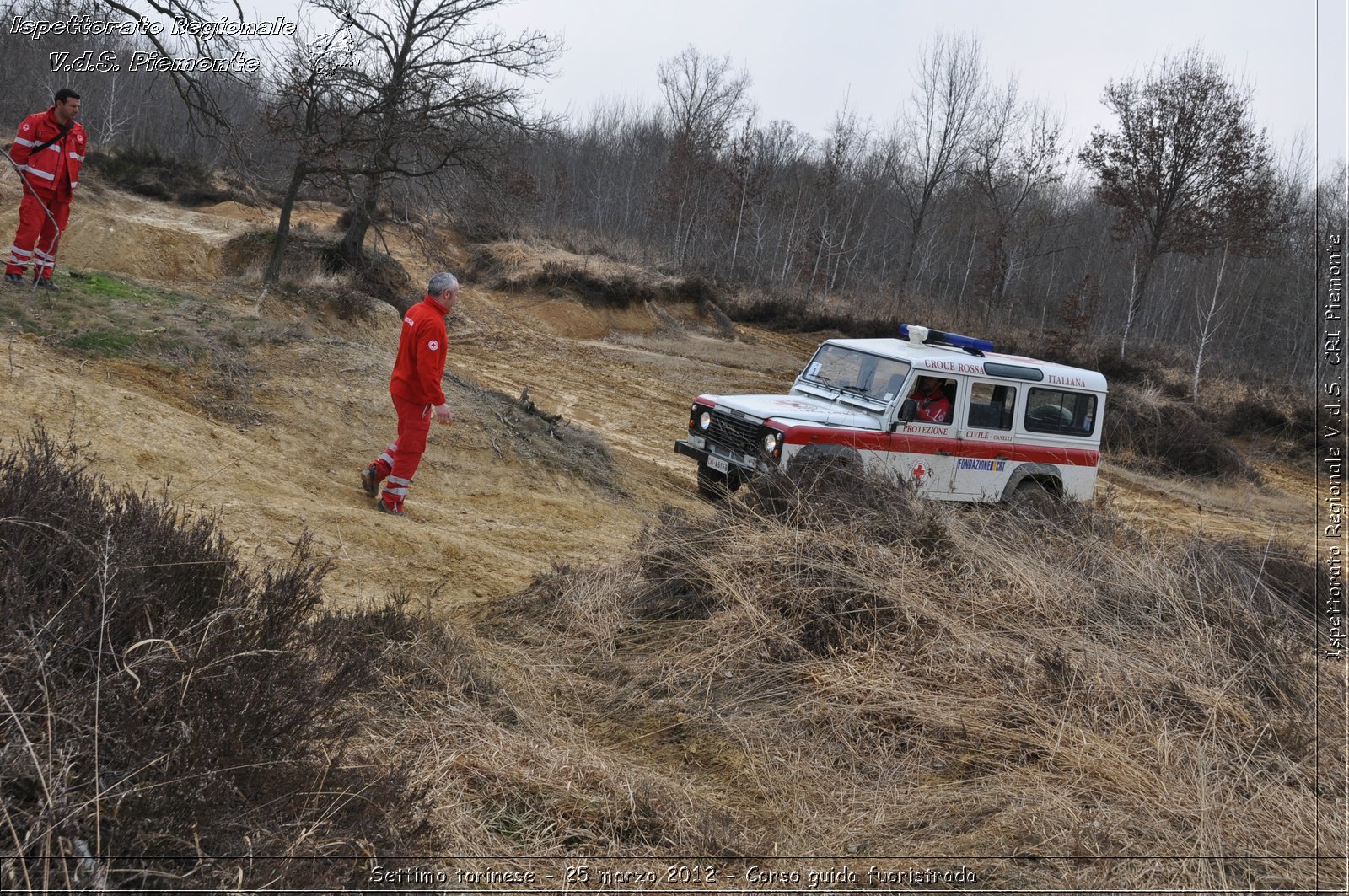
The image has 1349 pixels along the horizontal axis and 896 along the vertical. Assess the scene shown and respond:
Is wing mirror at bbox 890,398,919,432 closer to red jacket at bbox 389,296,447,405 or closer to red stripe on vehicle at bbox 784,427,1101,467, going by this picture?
red stripe on vehicle at bbox 784,427,1101,467

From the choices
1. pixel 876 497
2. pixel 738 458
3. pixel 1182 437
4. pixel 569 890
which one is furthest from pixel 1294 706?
pixel 1182 437

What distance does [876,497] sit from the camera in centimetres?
618

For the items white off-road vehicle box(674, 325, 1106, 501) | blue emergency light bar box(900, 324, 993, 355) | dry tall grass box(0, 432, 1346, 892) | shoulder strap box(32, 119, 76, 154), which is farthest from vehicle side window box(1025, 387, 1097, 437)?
shoulder strap box(32, 119, 76, 154)

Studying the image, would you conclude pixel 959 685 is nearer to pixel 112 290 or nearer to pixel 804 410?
pixel 804 410

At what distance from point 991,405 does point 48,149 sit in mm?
9377

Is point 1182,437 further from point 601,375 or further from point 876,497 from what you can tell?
point 876,497

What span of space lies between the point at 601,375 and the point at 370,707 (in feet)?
54.5

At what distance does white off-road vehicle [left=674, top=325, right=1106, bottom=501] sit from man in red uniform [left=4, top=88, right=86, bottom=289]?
20.5 ft

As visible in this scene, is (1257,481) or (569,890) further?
(1257,481)

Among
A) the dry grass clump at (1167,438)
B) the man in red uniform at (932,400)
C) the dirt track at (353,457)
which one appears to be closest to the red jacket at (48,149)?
the dirt track at (353,457)

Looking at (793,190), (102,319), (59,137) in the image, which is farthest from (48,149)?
(793,190)

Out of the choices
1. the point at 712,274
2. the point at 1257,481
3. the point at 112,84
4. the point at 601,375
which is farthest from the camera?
the point at 712,274

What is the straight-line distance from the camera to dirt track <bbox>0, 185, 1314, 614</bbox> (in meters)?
6.34

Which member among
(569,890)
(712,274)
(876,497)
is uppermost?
(712,274)
